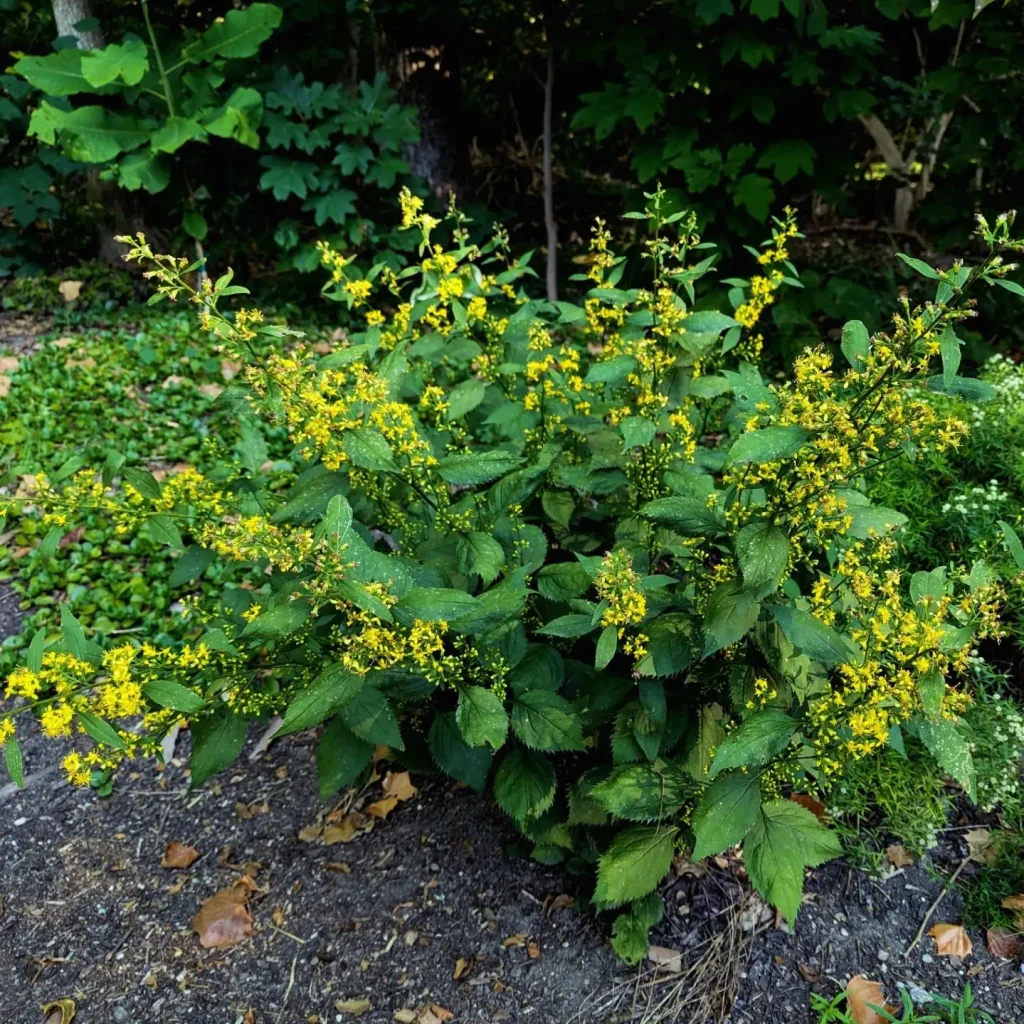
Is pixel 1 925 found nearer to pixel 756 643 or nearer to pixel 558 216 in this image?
pixel 756 643

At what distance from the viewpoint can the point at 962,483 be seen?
2963mm

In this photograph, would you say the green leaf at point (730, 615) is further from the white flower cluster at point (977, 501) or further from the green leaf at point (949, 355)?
the white flower cluster at point (977, 501)

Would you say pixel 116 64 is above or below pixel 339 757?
above

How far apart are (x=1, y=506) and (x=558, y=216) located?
17.3ft

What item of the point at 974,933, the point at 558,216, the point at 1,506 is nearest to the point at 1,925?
the point at 1,506

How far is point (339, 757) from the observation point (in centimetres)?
204

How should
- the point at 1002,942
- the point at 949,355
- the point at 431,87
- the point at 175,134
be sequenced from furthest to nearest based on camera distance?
the point at 431,87 → the point at 175,134 → the point at 1002,942 → the point at 949,355

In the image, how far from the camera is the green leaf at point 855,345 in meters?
1.53

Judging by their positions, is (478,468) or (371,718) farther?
(478,468)

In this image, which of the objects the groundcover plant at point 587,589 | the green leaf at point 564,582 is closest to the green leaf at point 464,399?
the groundcover plant at point 587,589

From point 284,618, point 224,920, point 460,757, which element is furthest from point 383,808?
point 284,618

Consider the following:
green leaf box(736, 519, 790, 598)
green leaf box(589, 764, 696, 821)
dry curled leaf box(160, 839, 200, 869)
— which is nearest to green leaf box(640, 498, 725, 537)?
green leaf box(736, 519, 790, 598)

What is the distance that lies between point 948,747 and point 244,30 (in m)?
4.73

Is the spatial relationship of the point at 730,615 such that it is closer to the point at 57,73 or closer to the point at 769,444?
the point at 769,444
